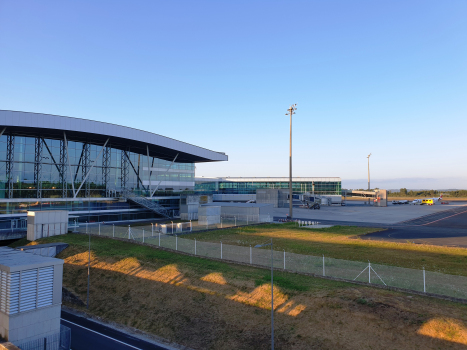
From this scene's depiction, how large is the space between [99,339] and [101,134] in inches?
1267

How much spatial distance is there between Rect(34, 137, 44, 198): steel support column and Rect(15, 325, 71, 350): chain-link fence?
107 ft

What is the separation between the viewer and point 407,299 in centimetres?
1766

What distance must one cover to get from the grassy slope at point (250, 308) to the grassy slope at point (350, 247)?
839 centimetres

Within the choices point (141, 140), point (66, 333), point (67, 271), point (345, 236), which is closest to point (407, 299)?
point (66, 333)

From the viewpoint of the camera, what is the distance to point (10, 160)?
4341 centimetres

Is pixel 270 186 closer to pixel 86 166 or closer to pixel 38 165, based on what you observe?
pixel 86 166

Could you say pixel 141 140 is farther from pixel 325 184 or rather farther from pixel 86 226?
pixel 325 184

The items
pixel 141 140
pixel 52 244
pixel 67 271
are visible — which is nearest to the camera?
pixel 67 271

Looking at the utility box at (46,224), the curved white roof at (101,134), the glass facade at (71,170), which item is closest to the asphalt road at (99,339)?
the utility box at (46,224)

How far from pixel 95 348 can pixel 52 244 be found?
19863 mm

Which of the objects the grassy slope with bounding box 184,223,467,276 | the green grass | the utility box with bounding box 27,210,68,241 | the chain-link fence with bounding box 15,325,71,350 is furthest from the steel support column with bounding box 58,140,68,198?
the chain-link fence with bounding box 15,325,71,350

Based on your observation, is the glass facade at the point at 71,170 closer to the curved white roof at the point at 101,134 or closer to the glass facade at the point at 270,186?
the curved white roof at the point at 101,134

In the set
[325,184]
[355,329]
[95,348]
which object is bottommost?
[95,348]

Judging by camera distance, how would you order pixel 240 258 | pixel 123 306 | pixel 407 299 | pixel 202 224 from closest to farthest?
pixel 407 299 → pixel 123 306 → pixel 240 258 → pixel 202 224
